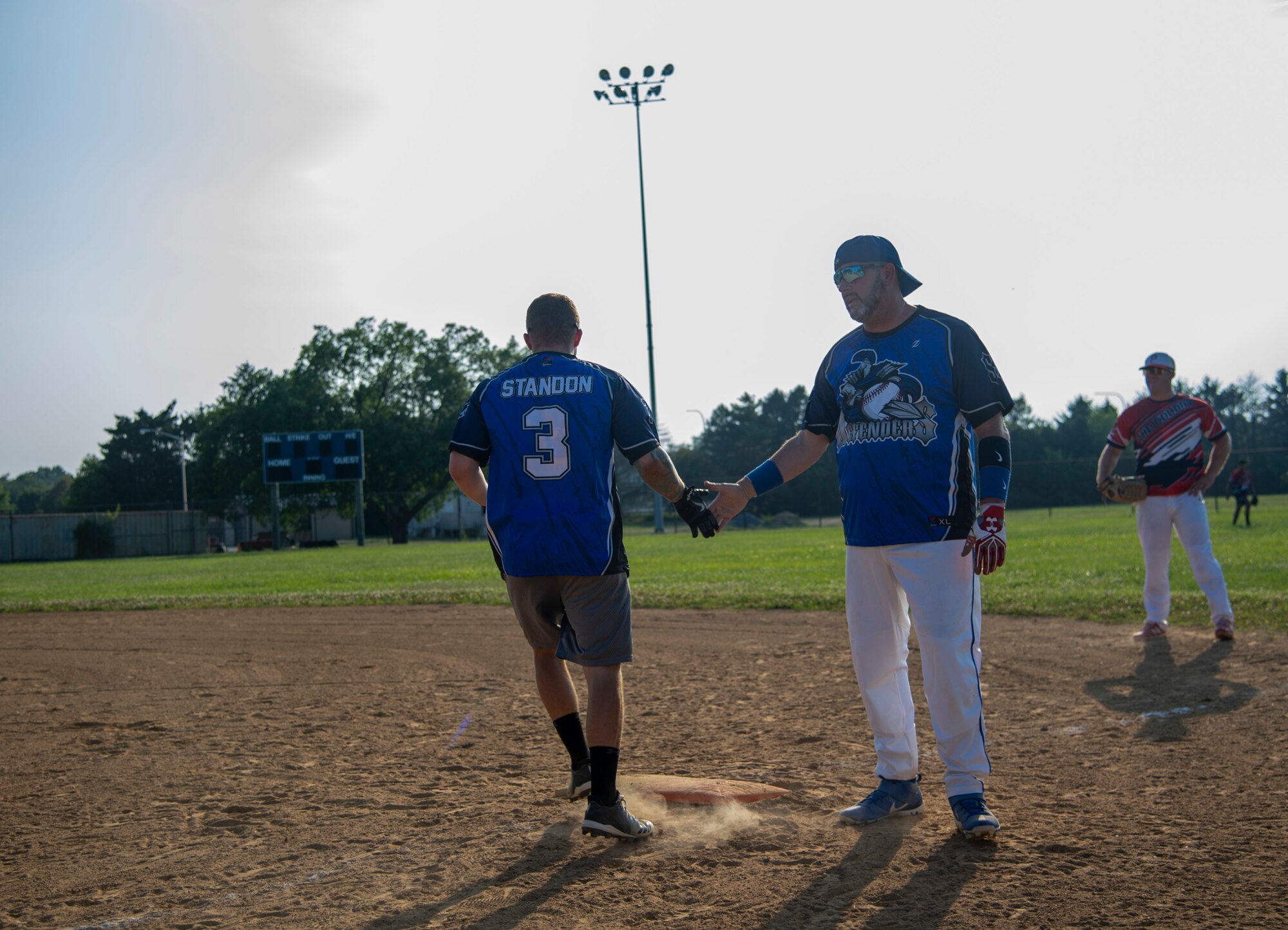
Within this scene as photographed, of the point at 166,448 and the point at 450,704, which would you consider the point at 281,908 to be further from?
the point at 166,448

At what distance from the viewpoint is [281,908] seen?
293 centimetres

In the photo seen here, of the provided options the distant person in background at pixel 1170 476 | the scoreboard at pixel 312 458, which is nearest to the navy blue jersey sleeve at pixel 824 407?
the distant person in background at pixel 1170 476

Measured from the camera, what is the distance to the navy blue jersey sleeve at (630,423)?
381 cm

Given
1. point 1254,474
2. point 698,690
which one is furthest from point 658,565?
point 1254,474

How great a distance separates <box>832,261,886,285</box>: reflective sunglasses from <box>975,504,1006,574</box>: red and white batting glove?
94 cm

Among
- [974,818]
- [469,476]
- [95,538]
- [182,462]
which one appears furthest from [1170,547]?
[182,462]

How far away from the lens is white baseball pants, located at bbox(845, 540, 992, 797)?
3.57 meters

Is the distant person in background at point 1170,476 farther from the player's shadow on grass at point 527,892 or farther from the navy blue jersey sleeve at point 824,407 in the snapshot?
the player's shadow on grass at point 527,892

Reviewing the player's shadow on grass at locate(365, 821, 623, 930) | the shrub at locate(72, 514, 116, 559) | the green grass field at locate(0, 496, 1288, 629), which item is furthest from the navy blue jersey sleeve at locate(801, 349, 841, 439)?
the shrub at locate(72, 514, 116, 559)

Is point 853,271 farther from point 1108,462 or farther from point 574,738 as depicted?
point 1108,462

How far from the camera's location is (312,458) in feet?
147

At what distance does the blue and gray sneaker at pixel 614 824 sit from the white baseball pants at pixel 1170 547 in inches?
204

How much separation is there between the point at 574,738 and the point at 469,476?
3.56 feet

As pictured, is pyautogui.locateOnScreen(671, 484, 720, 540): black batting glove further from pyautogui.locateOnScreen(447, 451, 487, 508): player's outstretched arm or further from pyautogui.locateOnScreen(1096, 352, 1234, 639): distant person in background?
pyautogui.locateOnScreen(1096, 352, 1234, 639): distant person in background
